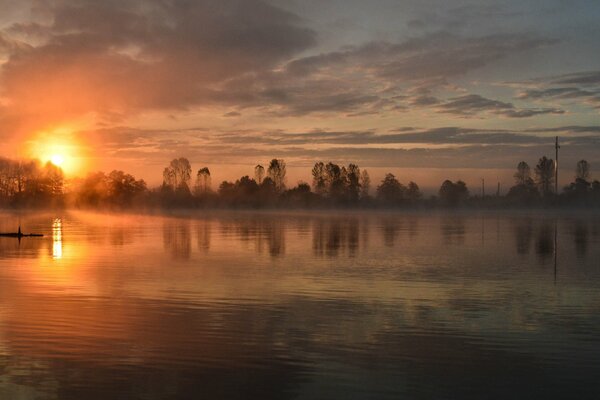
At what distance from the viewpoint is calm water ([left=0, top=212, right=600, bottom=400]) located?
1361 centimetres

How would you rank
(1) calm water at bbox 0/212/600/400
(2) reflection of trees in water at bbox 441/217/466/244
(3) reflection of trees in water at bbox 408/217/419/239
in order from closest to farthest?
(1) calm water at bbox 0/212/600/400 → (2) reflection of trees in water at bbox 441/217/466/244 → (3) reflection of trees in water at bbox 408/217/419/239

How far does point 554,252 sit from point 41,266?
109ft

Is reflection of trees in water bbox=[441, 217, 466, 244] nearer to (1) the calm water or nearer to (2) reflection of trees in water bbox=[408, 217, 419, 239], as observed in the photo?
(2) reflection of trees in water bbox=[408, 217, 419, 239]

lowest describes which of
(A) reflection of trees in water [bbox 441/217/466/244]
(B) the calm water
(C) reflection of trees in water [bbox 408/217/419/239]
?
(B) the calm water

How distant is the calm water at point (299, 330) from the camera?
536 inches

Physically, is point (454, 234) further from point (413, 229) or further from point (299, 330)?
point (299, 330)

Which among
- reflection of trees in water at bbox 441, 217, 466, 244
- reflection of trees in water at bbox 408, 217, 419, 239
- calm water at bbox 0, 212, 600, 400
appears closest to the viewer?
calm water at bbox 0, 212, 600, 400

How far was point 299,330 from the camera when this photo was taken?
18.6 meters

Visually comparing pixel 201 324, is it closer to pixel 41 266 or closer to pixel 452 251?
pixel 41 266

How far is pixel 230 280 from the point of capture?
2950 centimetres

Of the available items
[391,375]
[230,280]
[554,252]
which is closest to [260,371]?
[391,375]

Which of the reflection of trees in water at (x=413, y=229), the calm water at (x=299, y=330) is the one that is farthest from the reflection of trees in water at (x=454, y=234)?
the calm water at (x=299, y=330)

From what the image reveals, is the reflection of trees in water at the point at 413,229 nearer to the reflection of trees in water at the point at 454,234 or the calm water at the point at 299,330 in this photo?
the reflection of trees in water at the point at 454,234

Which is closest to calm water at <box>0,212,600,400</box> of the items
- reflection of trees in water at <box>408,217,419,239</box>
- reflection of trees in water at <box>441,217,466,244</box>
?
reflection of trees in water at <box>441,217,466,244</box>
